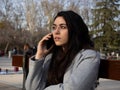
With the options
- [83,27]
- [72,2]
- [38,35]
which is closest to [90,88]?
[83,27]

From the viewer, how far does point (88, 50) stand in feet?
9.12

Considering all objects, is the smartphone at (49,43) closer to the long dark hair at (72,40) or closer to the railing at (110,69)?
the long dark hair at (72,40)

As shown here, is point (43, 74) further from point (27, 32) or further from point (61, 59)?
point (27, 32)

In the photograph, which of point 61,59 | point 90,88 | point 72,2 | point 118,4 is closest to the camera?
point 90,88

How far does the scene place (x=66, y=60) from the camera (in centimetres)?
286

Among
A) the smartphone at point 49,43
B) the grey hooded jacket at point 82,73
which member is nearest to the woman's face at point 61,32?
the grey hooded jacket at point 82,73

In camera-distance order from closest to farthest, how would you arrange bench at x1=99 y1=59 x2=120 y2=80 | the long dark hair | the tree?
the long dark hair
bench at x1=99 y1=59 x2=120 y2=80
the tree

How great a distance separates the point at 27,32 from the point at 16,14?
4928mm

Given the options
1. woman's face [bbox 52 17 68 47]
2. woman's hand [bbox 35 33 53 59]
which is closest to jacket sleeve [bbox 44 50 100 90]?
woman's face [bbox 52 17 68 47]

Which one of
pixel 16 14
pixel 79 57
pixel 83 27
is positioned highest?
pixel 83 27

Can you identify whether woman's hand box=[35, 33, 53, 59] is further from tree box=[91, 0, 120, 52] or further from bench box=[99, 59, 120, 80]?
tree box=[91, 0, 120, 52]

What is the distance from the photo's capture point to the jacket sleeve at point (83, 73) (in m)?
2.65

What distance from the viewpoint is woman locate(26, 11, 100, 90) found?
2678mm

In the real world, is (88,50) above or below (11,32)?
above
